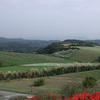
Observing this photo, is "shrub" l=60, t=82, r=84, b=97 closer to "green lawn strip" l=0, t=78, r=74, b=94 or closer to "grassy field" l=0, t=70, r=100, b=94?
"grassy field" l=0, t=70, r=100, b=94

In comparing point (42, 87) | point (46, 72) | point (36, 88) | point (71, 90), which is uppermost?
point (71, 90)

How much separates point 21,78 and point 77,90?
14798 mm

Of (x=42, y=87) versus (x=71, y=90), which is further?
(x=42, y=87)

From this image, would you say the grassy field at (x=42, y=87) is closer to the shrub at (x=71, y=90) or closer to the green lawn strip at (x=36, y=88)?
the green lawn strip at (x=36, y=88)

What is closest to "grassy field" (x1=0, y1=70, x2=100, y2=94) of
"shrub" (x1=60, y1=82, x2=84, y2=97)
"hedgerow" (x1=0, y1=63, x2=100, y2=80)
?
"shrub" (x1=60, y1=82, x2=84, y2=97)

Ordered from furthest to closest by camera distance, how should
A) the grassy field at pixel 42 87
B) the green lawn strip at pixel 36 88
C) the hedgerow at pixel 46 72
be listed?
the hedgerow at pixel 46 72 < the green lawn strip at pixel 36 88 < the grassy field at pixel 42 87

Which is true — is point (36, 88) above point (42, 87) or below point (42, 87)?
above

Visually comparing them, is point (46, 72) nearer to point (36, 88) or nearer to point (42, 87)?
point (42, 87)

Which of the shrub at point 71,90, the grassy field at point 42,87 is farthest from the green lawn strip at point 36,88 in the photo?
the shrub at point 71,90

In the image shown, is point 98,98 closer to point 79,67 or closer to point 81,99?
point 81,99

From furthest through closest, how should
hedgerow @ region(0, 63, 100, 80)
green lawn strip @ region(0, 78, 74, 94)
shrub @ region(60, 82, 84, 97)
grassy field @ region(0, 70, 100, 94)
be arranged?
hedgerow @ region(0, 63, 100, 80), green lawn strip @ region(0, 78, 74, 94), grassy field @ region(0, 70, 100, 94), shrub @ region(60, 82, 84, 97)

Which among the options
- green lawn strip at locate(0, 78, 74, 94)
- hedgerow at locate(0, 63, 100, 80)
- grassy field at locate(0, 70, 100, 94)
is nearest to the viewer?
grassy field at locate(0, 70, 100, 94)

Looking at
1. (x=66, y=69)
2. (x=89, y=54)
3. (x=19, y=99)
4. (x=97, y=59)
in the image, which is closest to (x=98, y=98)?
(x=19, y=99)

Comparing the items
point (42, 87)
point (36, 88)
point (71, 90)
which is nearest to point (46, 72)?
point (42, 87)
